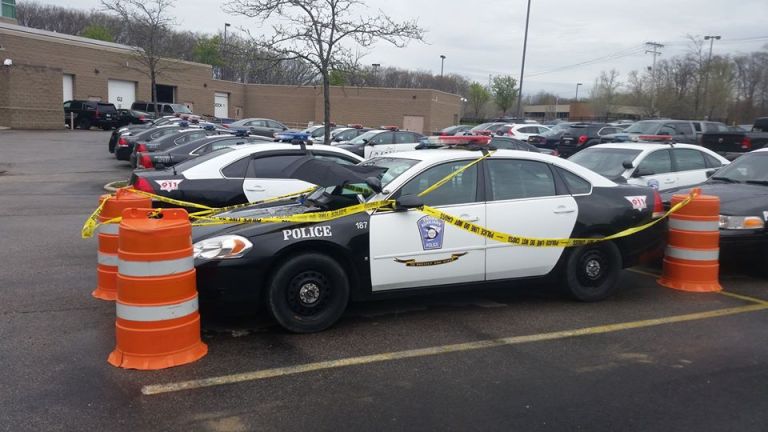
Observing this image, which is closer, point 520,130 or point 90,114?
point 520,130

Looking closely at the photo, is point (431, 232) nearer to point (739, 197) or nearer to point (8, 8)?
point (739, 197)

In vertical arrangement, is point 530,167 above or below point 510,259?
above

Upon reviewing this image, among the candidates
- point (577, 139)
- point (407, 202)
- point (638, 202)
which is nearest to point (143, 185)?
point (407, 202)

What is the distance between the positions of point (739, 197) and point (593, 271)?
2632mm

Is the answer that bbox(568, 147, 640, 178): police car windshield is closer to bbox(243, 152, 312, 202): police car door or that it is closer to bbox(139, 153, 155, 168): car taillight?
bbox(243, 152, 312, 202): police car door

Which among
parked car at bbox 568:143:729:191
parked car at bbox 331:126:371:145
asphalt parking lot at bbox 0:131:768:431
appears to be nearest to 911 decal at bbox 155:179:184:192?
asphalt parking lot at bbox 0:131:768:431

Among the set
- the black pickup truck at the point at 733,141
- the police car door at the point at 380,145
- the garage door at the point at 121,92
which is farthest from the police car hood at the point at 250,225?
the garage door at the point at 121,92

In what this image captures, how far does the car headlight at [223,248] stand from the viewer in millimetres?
5047

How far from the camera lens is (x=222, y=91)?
197 ft

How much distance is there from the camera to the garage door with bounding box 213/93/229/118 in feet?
197

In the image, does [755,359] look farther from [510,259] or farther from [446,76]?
[446,76]

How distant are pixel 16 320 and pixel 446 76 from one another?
10299 centimetres

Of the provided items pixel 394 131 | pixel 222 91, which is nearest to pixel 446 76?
pixel 222 91

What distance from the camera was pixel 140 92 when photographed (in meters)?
51.1
